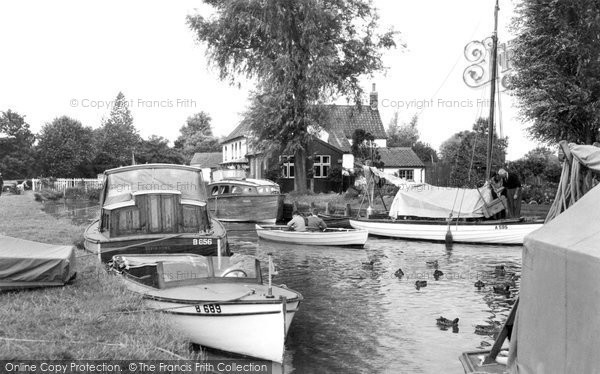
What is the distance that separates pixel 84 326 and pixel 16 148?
8419 cm

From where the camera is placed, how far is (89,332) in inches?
298

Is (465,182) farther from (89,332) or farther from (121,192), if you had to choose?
(89,332)

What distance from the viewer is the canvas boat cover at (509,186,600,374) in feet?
16.2

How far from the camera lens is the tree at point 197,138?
126000 millimetres

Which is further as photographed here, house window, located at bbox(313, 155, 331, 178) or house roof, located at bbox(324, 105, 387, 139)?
house roof, located at bbox(324, 105, 387, 139)

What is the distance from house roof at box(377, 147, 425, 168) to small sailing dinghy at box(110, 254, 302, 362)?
180 ft

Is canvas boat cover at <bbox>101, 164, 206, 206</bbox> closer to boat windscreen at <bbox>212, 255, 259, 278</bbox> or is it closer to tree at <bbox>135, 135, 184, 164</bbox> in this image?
boat windscreen at <bbox>212, 255, 259, 278</bbox>

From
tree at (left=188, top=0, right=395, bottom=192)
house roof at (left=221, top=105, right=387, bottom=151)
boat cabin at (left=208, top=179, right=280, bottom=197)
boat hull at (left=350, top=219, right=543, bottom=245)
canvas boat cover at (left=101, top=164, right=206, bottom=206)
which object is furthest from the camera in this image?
house roof at (left=221, top=105, right=387, bottom=151)

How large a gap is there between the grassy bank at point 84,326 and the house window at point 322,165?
43379mm

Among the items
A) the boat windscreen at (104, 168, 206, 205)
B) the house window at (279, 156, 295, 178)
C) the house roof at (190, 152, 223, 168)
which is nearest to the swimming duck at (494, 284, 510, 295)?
the boat windscreen at (104, 168, 206, 205)

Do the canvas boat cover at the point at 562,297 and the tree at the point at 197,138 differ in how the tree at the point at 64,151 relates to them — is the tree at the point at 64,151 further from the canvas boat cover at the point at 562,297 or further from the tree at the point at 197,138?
the canvas boat cover at the point at 562,297

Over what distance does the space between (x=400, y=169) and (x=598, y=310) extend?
201 feet

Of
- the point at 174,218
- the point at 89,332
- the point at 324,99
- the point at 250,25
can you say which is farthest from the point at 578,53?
the point at 89,332

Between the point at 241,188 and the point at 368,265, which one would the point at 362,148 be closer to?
the point at 241,188
